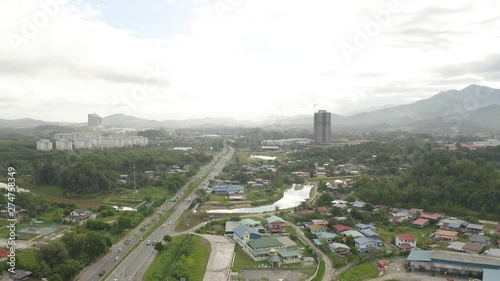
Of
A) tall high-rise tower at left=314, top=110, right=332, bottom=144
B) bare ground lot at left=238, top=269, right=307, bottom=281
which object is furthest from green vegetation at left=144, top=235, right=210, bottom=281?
tall high-rise tower at left=314, top=110, right=332, bottom=144

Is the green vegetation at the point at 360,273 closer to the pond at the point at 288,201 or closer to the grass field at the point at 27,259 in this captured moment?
the pond at the point at 288,201

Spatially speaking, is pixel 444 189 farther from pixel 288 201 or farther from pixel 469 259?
pixel 469 259

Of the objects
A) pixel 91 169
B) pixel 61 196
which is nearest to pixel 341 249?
pixel 91 169

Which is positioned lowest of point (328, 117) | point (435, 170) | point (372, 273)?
point (372, 273)

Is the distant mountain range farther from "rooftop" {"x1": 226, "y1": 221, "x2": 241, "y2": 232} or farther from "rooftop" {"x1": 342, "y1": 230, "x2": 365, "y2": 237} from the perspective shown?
"rooftop" {"x1": 226, "y1": 221, "x2": 241, "y2": 232}

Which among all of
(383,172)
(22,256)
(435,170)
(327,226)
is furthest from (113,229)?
(383,172)

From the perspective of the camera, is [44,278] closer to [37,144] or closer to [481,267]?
[481,267]
